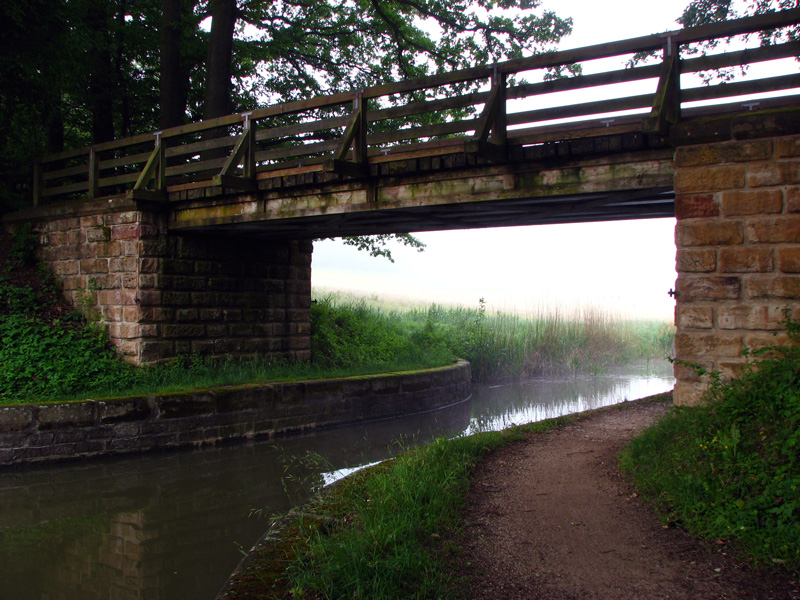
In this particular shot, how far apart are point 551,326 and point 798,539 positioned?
45.0ft

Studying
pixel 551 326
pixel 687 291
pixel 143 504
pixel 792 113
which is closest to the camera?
pixel 792 113

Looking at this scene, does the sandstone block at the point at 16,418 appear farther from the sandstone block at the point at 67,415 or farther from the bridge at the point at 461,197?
the bridge at the point at 461,197

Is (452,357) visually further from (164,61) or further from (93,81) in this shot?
(93,81)

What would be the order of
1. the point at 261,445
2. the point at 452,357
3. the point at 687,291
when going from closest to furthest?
the point at 687,291 < the point at 261,445 < the point at 452,357

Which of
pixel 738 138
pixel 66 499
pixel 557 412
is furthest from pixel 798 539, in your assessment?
pixel 557 412

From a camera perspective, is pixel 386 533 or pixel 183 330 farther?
pixel 183 330

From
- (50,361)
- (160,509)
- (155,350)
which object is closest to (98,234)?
(155,350)

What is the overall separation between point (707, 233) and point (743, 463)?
7.73ft

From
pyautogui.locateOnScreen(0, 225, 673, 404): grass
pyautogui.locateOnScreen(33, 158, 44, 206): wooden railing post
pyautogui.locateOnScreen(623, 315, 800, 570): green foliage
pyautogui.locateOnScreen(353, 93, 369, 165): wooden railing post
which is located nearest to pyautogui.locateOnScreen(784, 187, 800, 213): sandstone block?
pyautogui.locateOnScreen(623, 315, 800, 570): green foliage

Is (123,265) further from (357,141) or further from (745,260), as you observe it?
(745,260)

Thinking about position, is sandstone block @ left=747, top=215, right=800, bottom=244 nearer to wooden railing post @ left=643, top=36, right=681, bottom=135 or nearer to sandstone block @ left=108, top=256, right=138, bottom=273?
wooden railing post @ left=643, top=36, right=681, bottom=135

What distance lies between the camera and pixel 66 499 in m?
6.87

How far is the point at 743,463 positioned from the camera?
13.9 feet

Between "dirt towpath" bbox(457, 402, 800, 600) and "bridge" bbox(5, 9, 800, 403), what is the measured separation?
1582 mm
